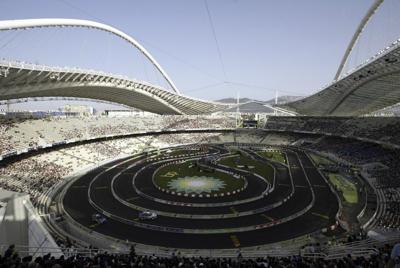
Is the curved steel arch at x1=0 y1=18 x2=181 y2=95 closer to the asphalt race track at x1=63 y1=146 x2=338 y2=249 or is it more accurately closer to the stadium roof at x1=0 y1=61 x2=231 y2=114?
the stadium roof at x1=0 y1=61 x2=231 y2=114

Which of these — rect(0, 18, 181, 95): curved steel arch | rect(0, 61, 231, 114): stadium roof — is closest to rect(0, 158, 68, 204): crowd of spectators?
rect(0, 61, 231, 114): stadium roof

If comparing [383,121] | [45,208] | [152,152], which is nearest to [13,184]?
[45,208]

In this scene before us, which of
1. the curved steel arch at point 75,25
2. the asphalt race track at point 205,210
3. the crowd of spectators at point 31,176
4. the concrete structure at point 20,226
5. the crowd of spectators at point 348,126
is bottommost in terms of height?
the asphalt race track at point 205,210

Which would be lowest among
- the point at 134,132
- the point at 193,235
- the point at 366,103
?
the point at 193,235

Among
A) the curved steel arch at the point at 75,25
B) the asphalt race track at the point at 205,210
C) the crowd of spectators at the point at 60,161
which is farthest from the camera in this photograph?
the curved steel arch at the point at 75,25

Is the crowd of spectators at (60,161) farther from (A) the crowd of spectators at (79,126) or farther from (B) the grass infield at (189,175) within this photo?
(B) the grass infield at (189,175)

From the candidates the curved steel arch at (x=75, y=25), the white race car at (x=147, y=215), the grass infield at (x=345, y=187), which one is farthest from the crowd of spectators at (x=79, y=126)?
the grass infield at (x=345, y=187)

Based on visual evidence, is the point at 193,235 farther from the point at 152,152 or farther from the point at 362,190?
the point at 152,152
